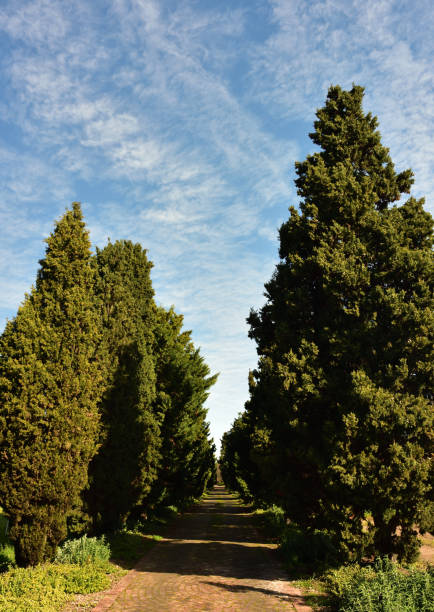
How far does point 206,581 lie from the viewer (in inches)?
407

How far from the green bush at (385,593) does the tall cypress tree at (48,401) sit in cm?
693

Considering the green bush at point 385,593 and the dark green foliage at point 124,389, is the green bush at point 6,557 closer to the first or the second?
the dark green foliage at point 124,389

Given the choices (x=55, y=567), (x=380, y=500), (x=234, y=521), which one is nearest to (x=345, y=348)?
(x=380, y=500)

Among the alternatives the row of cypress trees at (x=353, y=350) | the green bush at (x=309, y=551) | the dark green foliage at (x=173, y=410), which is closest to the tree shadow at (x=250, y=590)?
the row of cypress trees at (x=353, y=350)

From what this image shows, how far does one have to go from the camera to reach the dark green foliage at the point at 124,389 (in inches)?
521

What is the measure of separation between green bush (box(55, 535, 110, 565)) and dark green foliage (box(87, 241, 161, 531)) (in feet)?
6.64

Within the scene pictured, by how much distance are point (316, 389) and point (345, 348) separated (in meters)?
1.42

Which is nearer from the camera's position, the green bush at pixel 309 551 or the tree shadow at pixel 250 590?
the tree shadow at pixel 250 590

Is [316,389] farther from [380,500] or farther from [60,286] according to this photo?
[60,286]

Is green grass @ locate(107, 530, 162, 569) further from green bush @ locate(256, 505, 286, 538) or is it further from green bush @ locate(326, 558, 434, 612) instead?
green bush @ locate(326, 558, 434, 612)

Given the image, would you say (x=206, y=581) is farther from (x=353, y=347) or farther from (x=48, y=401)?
(x=353, y=347)

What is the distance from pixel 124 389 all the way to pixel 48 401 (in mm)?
4016

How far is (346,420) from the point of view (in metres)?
9.66

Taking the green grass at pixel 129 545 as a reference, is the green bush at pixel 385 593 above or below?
above
